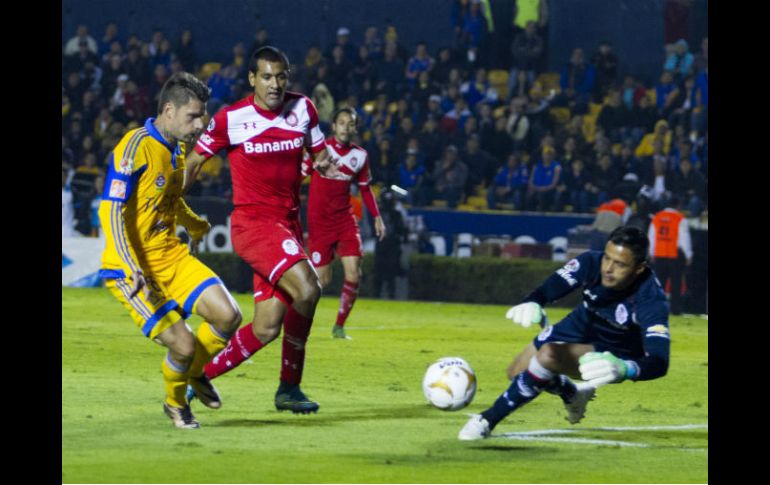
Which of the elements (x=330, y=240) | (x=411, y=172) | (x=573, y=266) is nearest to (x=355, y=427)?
(x=573, y=266)

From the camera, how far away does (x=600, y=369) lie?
23.4 feet

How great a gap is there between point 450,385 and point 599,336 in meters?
0.94

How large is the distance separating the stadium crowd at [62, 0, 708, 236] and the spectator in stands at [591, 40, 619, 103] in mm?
25

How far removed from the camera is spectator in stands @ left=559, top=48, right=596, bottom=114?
24328 millimetres

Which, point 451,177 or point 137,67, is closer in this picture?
point 451,177

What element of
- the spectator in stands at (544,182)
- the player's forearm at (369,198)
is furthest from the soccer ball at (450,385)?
the spectator in stands at (544,182)

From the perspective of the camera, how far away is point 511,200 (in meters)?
22.4

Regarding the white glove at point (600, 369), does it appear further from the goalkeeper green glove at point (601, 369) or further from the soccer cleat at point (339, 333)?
the soccer cleat at point (339, 333)

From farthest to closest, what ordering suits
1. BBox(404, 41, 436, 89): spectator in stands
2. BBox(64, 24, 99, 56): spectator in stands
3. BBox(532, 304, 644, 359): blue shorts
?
BBox(64, 24, 99, 56): spectator in stands, BBox(404, 41, 436, 89): spectator in stands, BBox(532, 304, 644, 359): blue shorts

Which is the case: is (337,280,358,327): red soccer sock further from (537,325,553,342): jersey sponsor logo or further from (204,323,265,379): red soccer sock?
(537,325,553,342): jersey sponsor logo

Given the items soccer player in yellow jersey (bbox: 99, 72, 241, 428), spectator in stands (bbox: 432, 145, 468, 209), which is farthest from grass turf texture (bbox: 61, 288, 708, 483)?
spectator in stands (bbox: 432, 145, 468, 209)

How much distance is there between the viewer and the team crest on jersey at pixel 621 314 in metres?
8.06

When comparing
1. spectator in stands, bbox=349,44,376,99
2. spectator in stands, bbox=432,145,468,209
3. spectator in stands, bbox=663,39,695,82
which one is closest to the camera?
spectator in stands, bbox=432,145,468,209

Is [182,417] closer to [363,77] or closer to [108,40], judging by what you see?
[363,77]
